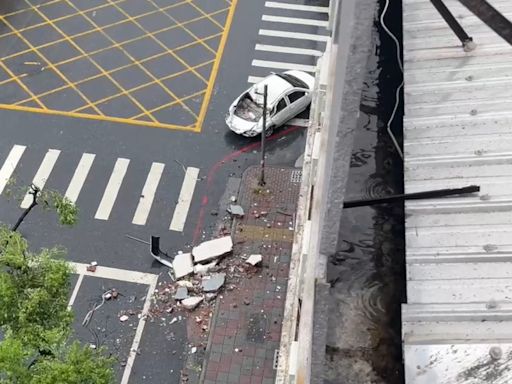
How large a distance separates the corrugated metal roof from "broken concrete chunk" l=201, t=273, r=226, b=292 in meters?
9.09

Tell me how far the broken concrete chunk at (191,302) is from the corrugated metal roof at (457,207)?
924 centimetres

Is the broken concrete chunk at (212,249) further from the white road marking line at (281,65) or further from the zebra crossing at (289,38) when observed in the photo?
the white road marking line at (281,65)

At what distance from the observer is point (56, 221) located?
18422mm

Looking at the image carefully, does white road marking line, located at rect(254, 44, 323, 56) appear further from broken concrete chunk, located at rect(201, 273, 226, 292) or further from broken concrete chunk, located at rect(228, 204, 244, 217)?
broken concrete chunk, located at rect(201, 273, 226, 292)

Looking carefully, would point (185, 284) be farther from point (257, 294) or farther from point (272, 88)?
point (272, 88)

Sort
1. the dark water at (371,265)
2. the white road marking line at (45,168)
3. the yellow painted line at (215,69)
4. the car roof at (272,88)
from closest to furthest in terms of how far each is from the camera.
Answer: the dark water at (371,265)
the white road marking line at (45,168)
the car roof at (272,88)
the yellow painted line at (215,69)

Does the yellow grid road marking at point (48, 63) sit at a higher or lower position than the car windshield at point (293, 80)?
lower

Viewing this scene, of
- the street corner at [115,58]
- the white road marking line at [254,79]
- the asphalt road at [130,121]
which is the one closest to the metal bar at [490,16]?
the asphalt road at [130,121]

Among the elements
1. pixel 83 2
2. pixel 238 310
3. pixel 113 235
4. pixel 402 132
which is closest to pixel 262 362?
pixel 238 310

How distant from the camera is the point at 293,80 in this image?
21.6 meters

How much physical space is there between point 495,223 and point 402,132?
6.25ft

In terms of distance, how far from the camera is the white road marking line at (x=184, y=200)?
18.5m

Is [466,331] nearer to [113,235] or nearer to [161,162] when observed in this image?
[113,235]

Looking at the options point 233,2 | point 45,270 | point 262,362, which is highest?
point 45,270
